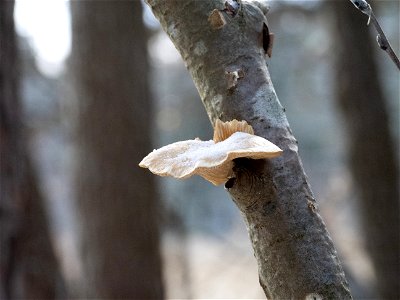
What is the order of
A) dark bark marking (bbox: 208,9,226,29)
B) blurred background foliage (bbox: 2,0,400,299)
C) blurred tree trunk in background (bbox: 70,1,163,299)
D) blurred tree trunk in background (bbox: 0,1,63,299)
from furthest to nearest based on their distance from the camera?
1. blurred background foliage (bbox: 2,0,400,299)
2. blurred tree trunk in background (bbox: 70,1,163,299)
3. blurred tree trunk in background (bbox: 0,1,63,299)
4. dark bark marking (bbox: 208,9,226,29)

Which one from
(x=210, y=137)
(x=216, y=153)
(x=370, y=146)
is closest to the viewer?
(x=216, y=153)

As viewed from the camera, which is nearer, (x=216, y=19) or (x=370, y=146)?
(x=216, y=19)

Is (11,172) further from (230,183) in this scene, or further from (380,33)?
(380,33)

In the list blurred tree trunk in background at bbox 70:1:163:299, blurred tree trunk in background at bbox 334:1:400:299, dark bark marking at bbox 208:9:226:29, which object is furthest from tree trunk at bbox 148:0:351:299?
blurred tree trunk in background at bbox 334:1:400:299

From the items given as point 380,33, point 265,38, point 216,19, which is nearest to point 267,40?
point 265,38

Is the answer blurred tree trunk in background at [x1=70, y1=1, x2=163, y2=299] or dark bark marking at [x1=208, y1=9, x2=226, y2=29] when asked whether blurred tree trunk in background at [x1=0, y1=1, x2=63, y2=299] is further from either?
dark bark marking at [x1=208, y1=9, x2=226, y2=29]

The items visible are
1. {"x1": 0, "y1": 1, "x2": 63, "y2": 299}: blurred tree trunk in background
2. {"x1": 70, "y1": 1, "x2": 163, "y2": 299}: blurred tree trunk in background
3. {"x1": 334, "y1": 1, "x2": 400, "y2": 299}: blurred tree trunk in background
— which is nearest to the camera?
{"x1": 0, "y1": 1, "x2": 63, "y2": 299}: blurred tree trunk in background

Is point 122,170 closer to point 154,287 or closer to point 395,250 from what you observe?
point 154,287
